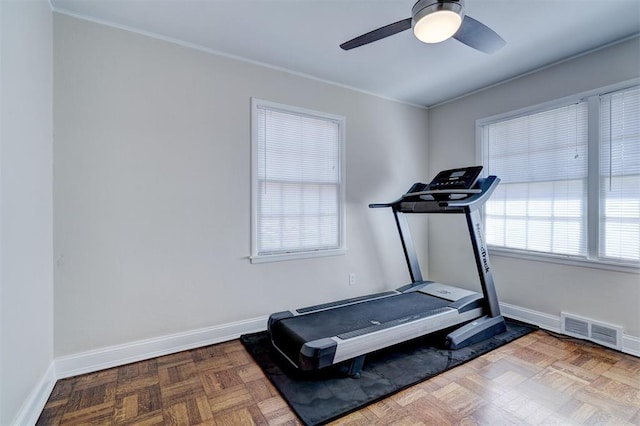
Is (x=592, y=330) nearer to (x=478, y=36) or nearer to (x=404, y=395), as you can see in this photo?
(x=404, y=395)

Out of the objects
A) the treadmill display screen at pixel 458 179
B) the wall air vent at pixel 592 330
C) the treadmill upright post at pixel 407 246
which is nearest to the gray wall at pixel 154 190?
the treadmill upright post at pixel 407 246

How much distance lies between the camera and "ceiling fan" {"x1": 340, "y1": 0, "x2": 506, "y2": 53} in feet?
4.91

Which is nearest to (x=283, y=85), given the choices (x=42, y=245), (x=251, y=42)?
(x=251, y=42)

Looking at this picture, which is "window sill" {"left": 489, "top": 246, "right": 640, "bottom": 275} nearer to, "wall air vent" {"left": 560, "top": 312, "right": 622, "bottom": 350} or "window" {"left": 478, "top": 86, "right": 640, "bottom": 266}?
"window" {"left": 478, "top": 86, "right": 640, "bottom": 266}

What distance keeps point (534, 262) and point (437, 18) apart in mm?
2659

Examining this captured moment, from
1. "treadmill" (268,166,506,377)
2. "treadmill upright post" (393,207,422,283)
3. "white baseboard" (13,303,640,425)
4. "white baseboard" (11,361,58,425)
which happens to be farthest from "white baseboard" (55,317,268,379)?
"treadmill upright post" (393,207,422,283)

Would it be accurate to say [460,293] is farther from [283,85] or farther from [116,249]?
[116,249]

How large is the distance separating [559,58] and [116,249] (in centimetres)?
419

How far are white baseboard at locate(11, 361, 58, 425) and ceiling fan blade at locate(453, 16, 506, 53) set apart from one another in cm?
310

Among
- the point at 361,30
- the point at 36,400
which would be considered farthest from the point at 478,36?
the point at 36,400

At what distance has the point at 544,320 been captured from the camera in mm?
2928

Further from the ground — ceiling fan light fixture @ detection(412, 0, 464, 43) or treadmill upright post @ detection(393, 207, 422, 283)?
ceiling fan light fixture @ detection(412, 0, 464, 43)

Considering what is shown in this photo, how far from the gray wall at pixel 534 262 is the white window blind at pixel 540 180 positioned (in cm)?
17

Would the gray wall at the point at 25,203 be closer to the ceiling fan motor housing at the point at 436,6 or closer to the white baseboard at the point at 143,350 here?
the white baseboard at the point at 143,350
